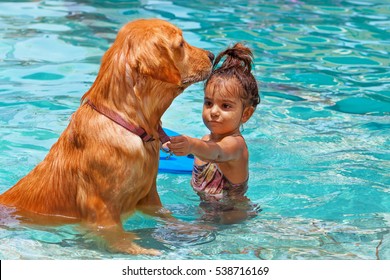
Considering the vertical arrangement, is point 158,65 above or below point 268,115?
above

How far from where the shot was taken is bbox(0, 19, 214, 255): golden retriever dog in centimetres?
505

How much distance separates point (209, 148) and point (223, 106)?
0.47 m

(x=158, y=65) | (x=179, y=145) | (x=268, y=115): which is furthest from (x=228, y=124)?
(x=268, y=115)

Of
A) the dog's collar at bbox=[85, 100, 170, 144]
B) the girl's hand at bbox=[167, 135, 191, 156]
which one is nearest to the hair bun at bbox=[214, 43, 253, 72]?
the girl's hand at bbox=[167, 135, 191, 156]

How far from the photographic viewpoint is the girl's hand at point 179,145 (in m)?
5.15

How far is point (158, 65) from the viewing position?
501cm

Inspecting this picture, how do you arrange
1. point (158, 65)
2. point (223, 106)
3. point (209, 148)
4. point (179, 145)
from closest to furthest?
1. point (158, 65)
2. point (179, 145)
3. point (209, 148)
4. point (223, 106)

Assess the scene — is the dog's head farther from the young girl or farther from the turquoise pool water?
the turquoise pool water

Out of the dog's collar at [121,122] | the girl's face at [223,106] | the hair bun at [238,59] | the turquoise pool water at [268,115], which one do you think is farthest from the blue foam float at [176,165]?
the dog's collar at [121,122]

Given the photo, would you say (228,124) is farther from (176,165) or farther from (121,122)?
(176,165)

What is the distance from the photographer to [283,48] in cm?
1117

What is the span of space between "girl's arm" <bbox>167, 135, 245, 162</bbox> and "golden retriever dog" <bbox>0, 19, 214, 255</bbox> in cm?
17

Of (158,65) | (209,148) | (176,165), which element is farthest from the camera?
(176,165)

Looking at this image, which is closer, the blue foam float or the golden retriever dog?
the golden retriever dog
